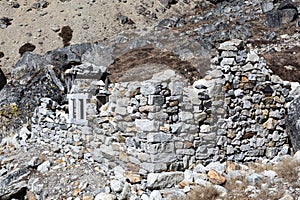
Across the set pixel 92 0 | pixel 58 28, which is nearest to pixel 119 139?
pixel 58 28

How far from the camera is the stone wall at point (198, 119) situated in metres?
6.92

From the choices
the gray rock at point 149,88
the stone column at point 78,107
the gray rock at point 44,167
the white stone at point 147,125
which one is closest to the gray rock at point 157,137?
the white stone at point 147,125

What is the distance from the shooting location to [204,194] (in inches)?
243

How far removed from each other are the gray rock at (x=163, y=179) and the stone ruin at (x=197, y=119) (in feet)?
0.45

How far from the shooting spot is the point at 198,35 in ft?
96.3

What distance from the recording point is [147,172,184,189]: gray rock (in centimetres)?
671

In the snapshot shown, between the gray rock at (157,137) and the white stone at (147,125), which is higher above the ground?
the white stone at (147,125)

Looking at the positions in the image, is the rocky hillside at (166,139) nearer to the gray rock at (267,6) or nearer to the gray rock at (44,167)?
the gray rock at (44,167)

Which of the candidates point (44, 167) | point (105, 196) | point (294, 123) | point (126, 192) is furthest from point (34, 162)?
point (294, 123)

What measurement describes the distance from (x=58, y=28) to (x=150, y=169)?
35.3 m

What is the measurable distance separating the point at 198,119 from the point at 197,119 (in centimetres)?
2

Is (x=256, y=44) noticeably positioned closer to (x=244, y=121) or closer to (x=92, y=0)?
(x=244, y=121)

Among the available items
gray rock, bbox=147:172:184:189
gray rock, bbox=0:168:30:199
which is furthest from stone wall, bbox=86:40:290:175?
gray rock, bbox=0:168:30:199

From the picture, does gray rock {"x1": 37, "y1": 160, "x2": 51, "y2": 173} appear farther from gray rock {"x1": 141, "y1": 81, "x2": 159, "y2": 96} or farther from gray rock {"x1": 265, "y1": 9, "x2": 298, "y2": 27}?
gray rock {"x1": 265, "y1": 9, "x2": 298, "y2": 27}
